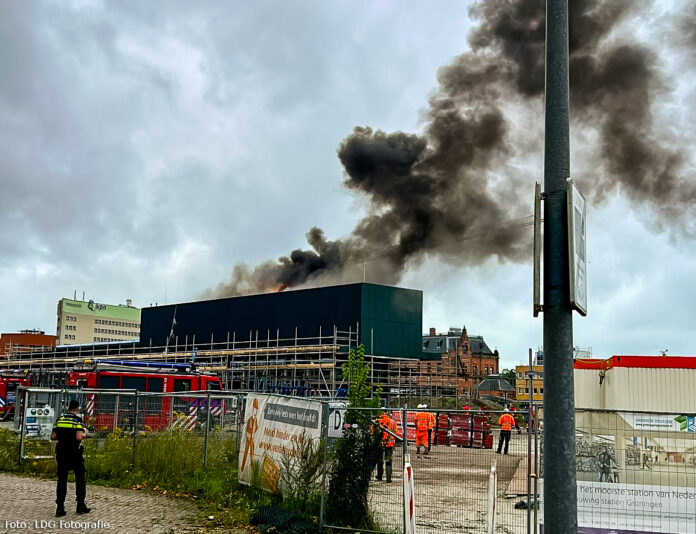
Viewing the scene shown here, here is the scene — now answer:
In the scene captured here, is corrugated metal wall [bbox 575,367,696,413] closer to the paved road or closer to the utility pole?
the paved road

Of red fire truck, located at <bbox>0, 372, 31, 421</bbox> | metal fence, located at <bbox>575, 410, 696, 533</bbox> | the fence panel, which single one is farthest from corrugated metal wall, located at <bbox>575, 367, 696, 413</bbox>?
red fire truck, located at <bbox>0, 372, 31, 421</bbox>

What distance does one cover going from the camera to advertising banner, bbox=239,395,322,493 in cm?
1046

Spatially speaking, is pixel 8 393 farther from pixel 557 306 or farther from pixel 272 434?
pixel 557 306

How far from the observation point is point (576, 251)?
4590 mm

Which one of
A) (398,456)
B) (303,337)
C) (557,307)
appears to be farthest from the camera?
(303,337)

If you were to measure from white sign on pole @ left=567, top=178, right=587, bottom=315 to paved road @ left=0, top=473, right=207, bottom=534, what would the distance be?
6921mm

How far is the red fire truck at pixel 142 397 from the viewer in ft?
56.6

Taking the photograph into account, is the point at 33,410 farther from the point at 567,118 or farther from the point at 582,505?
the point at 567,118

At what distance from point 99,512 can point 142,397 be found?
11077mm

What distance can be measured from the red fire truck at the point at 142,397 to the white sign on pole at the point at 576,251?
12.2 metres

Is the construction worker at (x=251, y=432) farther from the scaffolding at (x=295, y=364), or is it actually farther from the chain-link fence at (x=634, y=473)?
the scaffolding at (x=295, y=364)

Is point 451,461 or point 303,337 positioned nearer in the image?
point 451,461

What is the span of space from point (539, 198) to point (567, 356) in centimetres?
106

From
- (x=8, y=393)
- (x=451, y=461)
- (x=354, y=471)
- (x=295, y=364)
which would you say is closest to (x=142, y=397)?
(x=451, y=461)
